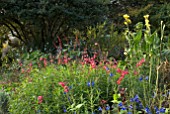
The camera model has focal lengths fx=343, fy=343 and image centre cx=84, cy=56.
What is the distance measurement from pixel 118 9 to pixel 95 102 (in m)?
7.51

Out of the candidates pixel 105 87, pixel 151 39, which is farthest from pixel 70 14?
pixel 105 87

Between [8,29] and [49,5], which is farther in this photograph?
[8,29]

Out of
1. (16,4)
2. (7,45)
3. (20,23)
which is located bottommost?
(7,45)

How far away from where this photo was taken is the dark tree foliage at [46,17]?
23.7ft

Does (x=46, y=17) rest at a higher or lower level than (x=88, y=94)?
higher

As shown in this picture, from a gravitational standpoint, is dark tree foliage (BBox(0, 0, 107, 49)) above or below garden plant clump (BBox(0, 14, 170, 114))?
above

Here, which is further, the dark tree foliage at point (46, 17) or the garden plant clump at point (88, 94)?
the dark tree foliage at point (46, 17)

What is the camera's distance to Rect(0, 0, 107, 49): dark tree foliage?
7.23m

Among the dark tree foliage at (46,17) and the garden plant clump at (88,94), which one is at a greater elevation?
the dark tree foliage at (46,17)

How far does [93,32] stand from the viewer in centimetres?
773

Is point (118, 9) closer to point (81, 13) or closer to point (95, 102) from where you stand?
point (81, 13)

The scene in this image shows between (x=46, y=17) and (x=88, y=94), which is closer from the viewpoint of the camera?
(x=88, y=94)

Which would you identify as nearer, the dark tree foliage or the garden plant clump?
the garden plant clump

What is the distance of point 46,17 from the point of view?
25.8 feet
